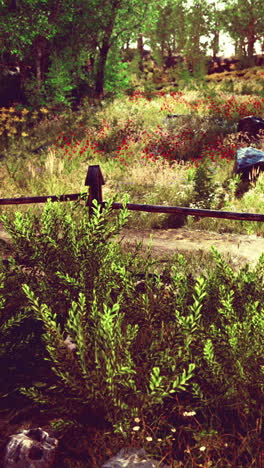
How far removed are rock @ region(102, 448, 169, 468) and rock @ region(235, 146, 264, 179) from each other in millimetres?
7580

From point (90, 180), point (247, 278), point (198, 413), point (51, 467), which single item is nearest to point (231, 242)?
point (90, 180)

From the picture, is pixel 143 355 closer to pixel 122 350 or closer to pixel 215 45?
pixel 122 350

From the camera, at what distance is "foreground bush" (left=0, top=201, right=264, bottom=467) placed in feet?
6.73

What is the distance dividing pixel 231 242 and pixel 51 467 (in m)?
4.51

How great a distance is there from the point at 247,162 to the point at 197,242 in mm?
3762

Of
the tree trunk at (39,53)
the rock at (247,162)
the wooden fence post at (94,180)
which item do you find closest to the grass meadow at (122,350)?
the wooden fence post at (94,180)

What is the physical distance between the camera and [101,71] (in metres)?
18.5

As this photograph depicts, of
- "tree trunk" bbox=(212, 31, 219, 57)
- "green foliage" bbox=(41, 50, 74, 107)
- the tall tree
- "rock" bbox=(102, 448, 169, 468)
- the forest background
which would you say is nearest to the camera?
"rock" bbox=(102, 448, 169, 468)

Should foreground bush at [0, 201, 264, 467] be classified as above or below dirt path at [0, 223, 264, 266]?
above

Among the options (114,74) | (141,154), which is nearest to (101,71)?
(114,74)

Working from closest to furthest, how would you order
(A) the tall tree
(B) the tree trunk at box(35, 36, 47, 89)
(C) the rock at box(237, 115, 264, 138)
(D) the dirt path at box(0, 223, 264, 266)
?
(D) the dirt path at box(0, 223, 264, 266) < (C) the rock at box(237, 115, 264, 138) < (B) the tree trunk at box(35, 36, 47, 89) < (A) the tall tree

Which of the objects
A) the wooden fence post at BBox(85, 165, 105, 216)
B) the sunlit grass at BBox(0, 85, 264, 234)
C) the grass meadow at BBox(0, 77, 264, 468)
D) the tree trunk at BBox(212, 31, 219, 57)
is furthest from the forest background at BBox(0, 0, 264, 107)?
the tree trunk at BBox(212, 31, 219, 57)

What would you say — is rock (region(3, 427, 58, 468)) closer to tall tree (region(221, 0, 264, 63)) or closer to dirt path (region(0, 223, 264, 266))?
dirt path (region(0, 223, 264, 266))

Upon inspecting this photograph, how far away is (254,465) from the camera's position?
199 cm
